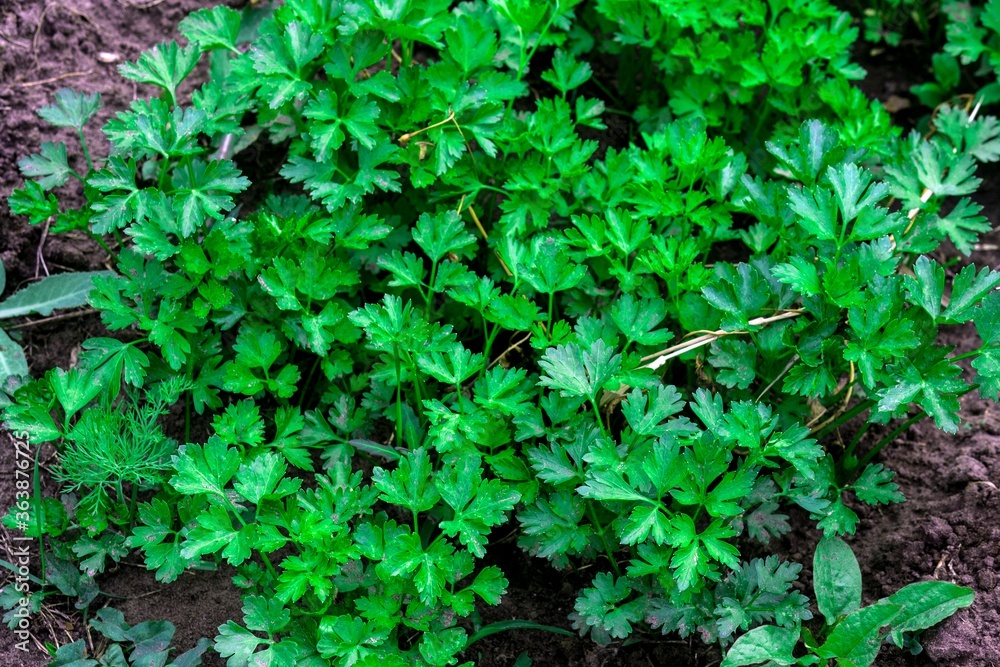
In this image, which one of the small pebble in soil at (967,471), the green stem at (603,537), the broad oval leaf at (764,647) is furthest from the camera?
the small pebble in soil at (967,471)

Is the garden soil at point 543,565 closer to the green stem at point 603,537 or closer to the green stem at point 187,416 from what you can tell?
the green stem at point 603,537

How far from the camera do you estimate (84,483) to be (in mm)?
2416

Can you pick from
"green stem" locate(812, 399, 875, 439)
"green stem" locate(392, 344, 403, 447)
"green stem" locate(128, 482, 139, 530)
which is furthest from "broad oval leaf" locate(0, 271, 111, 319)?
"green stem" locate(812, 399, 875, 439)

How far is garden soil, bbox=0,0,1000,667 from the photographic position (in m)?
2.28

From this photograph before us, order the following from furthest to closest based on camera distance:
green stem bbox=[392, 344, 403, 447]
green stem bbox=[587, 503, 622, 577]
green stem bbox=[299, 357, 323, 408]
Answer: green stem bbox=[299, 357, 323, 408], green stem bbox=[392, 344, 403, 447], green stem bbox=[587, 503, 622, 577]

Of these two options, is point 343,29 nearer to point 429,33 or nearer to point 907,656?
point 429,33

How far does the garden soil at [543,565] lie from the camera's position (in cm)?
228

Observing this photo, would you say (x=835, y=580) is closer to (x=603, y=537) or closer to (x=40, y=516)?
(x=603, y=537)

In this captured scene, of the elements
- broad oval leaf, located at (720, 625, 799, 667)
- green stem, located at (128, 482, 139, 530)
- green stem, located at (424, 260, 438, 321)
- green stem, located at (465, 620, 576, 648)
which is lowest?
green stem, located at (465, 620, 576, 648)

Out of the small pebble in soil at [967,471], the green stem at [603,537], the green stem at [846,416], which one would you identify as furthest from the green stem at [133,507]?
the small pebble in soil at [967,471]

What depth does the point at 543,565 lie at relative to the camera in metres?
2.47

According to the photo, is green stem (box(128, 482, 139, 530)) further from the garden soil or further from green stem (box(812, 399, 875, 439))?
green stem (box(812, 399, 875, 439))

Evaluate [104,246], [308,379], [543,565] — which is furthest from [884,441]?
[104,246]

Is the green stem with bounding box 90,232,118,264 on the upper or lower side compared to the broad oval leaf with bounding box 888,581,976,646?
upper
